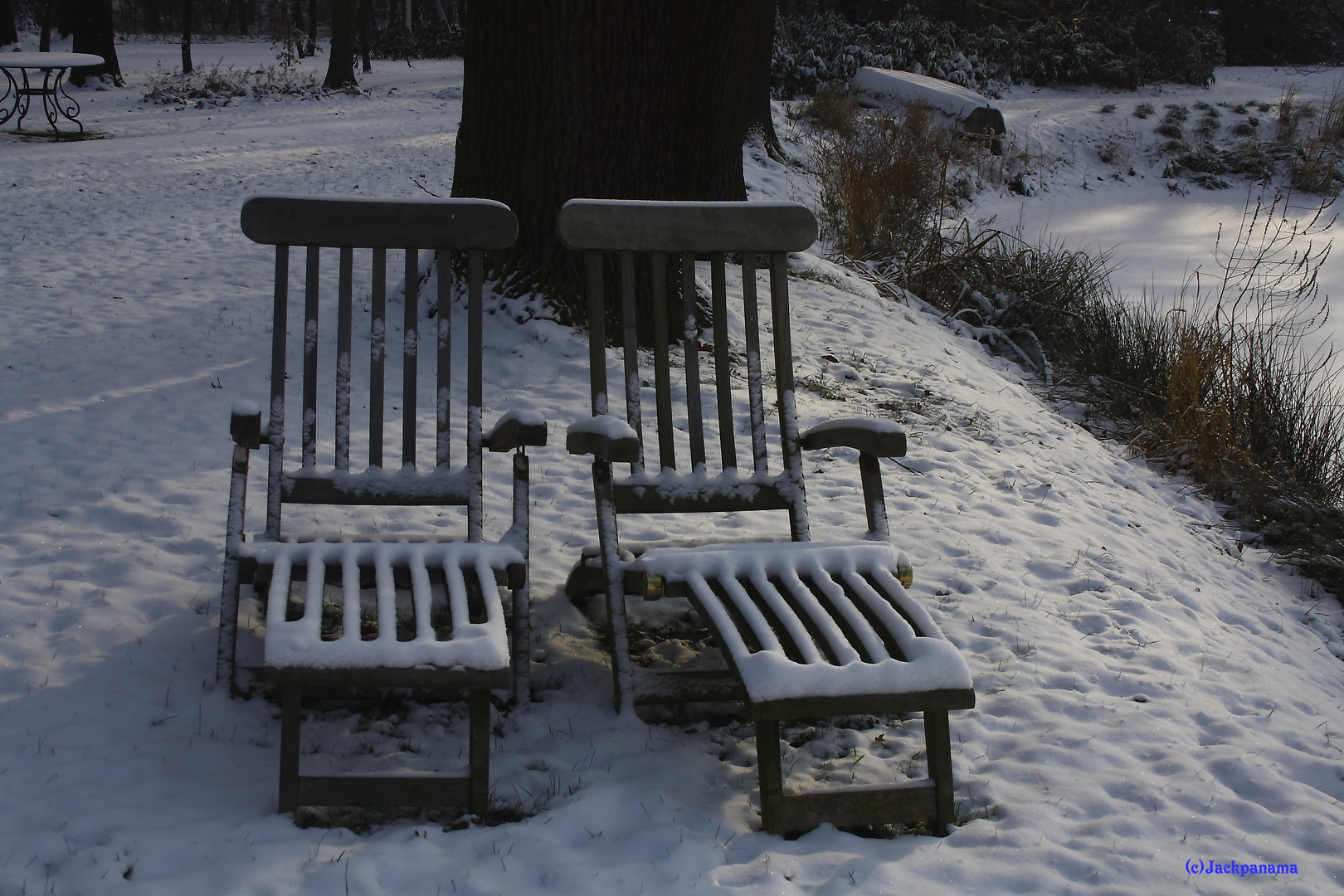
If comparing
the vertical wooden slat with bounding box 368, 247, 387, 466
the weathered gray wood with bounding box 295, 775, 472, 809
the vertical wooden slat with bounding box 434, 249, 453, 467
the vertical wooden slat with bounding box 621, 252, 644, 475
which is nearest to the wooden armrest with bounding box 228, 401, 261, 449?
the vertical wooden slat with bounding box 368, 247, 387, 466

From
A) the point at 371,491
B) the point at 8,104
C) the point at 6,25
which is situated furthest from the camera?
the point at 6,25

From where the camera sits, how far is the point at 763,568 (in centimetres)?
246

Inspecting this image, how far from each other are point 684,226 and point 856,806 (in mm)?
1666

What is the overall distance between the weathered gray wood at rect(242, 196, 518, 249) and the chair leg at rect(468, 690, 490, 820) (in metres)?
1.29

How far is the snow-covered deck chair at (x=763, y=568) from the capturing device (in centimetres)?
204

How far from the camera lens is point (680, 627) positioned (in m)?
3.06

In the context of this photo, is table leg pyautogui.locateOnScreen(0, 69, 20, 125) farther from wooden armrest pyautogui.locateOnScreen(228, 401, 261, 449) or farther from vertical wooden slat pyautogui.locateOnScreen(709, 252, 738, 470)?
vertical wooden slat pyautogui.locateOnScreen(709, 252, 738, 470)

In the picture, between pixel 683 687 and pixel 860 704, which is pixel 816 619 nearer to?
pixel 860 704

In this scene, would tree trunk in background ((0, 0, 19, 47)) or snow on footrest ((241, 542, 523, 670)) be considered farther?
tree trunk in background ((0, 0, 19, 47))

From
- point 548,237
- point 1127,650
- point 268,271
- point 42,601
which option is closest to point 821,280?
A: point 548,237

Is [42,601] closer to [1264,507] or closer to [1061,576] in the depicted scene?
[1061,576]

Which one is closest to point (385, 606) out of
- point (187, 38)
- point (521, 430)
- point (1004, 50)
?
point (521, 430)

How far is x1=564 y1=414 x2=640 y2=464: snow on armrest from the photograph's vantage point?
244 cm

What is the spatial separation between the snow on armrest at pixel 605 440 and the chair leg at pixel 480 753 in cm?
66
